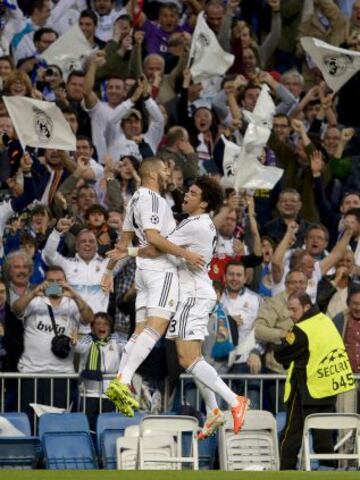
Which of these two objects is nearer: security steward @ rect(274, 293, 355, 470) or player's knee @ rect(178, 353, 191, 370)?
player's knee @ rect(178, 353, 191, 370)

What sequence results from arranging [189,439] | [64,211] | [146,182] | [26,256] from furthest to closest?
[64,211], [26,256], [189,439], [146,182]

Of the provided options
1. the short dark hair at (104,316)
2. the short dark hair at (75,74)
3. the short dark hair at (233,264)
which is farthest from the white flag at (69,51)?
the short dark hair at (104,316)

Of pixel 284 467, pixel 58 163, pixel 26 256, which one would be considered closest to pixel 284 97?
pixel 58 163

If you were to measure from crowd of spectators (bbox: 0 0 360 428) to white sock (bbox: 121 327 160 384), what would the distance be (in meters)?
1.53

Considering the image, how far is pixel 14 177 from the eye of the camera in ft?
72.9

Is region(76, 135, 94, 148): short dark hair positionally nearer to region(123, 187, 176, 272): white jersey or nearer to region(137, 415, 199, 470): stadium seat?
region(123, 187, 176, 272): white jersey

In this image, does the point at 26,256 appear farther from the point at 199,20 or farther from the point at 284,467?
the point at 199,20

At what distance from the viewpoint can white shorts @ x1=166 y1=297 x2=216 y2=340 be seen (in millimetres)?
17672

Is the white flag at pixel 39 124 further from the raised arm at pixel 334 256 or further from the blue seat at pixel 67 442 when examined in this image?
the blue seat at pixel 67 442

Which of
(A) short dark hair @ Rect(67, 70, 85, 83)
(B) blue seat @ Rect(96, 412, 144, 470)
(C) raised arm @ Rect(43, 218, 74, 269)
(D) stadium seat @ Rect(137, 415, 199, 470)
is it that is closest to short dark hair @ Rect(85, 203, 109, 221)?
(C) raised arm @ Rect(43, 218, 74, 269)

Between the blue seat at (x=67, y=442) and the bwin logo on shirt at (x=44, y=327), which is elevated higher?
the bwin logo on shirt at (x=44, y=327)

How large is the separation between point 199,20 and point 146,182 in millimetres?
7765

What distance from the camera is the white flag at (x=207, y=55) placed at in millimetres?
24969

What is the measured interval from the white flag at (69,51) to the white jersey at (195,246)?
7452 millimetres
